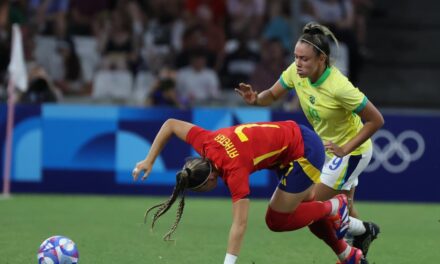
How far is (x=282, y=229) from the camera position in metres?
8.35

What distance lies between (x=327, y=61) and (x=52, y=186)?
25.6ft

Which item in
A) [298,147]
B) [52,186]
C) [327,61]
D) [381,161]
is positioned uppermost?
[327,61]

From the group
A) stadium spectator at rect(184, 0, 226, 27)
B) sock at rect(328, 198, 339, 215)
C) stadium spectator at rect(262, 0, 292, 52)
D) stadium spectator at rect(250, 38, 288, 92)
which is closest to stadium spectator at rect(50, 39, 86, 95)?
stadium spectator at rect(184, 0, 226, 27)

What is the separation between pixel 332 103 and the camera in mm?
8836

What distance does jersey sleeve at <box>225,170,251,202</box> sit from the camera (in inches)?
295

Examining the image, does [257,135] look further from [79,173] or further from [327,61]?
[79,173]

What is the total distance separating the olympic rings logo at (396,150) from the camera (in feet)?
49.6

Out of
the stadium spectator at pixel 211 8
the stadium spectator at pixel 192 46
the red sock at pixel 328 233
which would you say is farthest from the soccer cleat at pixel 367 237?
the stadium spectator at pixel 211 8

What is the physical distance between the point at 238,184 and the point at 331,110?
66.3 inches

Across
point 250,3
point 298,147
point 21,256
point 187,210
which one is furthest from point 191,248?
point 250,3

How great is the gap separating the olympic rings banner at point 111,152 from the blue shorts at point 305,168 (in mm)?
7043

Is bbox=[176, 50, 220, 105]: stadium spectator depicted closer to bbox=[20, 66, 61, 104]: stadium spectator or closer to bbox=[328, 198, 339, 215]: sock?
bbox=[20, 66, 61, 104]: stadium spectator

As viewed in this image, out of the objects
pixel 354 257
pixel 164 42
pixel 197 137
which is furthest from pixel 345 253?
pixel 164 42

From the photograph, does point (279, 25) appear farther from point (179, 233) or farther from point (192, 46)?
point (179, 233)
